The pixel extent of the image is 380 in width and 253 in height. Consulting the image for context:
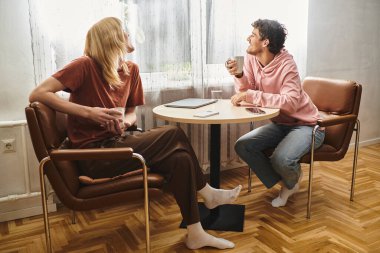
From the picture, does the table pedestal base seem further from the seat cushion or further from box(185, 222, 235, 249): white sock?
the seat cushion

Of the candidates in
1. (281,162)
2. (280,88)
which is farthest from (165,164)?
(280,88)

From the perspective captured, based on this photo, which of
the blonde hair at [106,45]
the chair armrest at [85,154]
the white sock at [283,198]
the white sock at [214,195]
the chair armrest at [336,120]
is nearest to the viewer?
the chair armrest at [85,154]

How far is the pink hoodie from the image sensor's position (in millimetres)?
2041

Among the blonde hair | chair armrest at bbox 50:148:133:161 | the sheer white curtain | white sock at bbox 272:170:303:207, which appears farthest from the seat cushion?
white sock at bbox 272:170:303:207

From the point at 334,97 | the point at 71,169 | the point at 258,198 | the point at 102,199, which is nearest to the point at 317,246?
the point at 258,198

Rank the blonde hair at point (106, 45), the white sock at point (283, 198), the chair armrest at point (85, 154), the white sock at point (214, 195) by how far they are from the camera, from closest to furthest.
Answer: the chair armrest at point (85, 154)
the blonde hair at point (106, 45)
the white sock at point (214, 195)
the white sock at point (283, 198)

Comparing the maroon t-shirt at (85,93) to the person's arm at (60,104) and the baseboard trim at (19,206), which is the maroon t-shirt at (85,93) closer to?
the person's arm at (60,104)

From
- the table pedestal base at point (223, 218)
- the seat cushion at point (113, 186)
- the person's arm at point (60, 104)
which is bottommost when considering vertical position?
the table pedestal base at point (223, 218)

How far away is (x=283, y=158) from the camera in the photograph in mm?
2037

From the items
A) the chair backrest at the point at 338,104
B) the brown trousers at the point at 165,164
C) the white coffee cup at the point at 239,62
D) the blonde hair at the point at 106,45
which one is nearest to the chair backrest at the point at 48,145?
the brown trousers at the point at 165,164

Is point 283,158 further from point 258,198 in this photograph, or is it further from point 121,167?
point 121,167

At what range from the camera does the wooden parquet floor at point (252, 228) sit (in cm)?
185

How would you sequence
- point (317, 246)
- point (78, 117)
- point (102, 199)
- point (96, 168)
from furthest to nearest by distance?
1. point (317, 246)
2. point (78, 117)
3. point (96, 168)
4. point (102, 199)

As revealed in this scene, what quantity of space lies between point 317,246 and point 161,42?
1513mm
